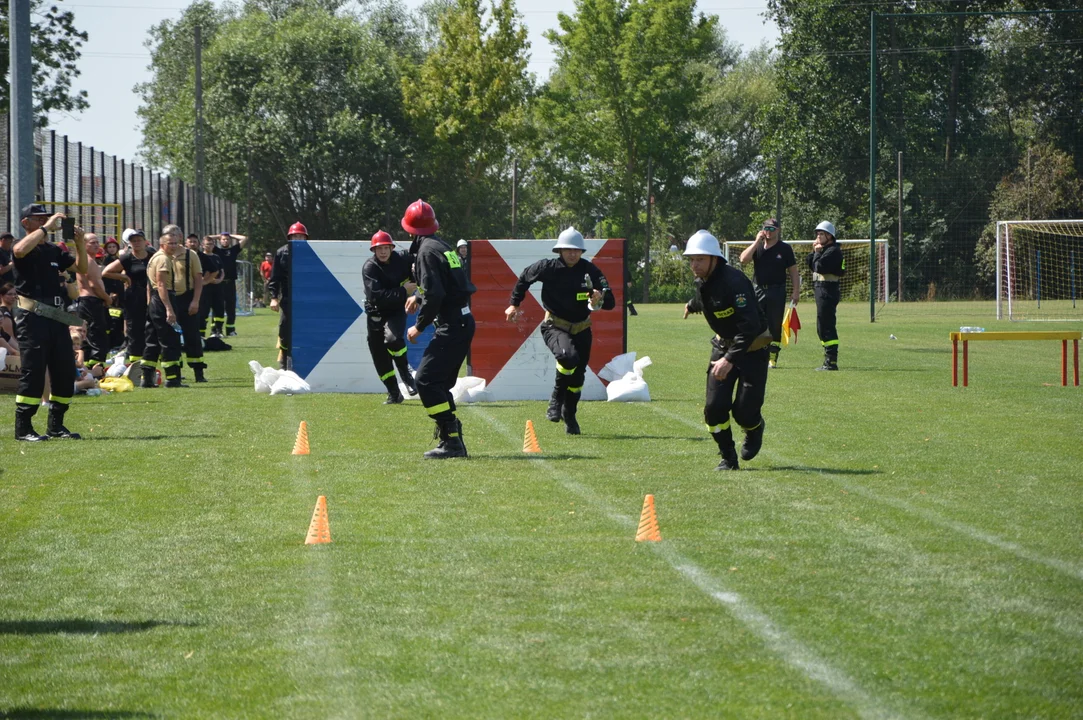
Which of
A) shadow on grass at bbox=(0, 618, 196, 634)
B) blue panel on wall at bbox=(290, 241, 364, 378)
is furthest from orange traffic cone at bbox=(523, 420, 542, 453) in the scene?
blue panel on wall at bbox=(290, 241, 364, 378)

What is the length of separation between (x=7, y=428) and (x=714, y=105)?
70498mm

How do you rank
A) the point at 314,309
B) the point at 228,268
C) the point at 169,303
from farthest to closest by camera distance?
1. the point at 228,268
2. the point at 169,303
3. the point at 314,309

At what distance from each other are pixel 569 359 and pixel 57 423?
497cm

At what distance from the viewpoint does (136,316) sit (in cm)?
1950

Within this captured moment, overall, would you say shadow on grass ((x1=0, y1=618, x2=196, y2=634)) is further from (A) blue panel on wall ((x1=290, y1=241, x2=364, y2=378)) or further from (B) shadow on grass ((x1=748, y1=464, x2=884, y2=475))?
(A) blue panel on wall ((x1=290, y1=241, x2=364, y2=378))

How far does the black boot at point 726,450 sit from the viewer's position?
10.5 meters

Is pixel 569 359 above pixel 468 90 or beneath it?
beneath

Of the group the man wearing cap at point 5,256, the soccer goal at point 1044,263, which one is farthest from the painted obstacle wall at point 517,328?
the soccer goal at point 1044,263

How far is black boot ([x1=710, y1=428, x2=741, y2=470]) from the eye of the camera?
10461 millimetres

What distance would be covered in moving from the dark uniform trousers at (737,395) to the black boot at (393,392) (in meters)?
6.55

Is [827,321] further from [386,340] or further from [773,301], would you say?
[386,340]

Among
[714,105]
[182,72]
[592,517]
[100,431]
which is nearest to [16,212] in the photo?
[100,431]

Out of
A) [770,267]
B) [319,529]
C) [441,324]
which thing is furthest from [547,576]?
[770,267]

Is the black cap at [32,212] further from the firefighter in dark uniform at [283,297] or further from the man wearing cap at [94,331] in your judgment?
the man wearing cap at [94,331]
